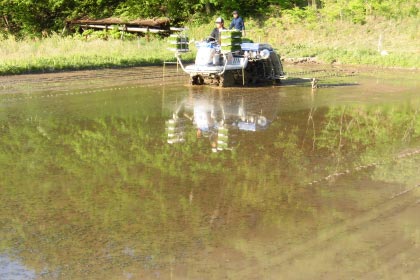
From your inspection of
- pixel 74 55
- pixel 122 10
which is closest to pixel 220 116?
pixel 74 55

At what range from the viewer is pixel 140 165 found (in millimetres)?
9977

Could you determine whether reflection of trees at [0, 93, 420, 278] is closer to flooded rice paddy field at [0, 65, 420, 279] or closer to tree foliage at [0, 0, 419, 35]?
flooded rice paddy field at [0, 65, 420, 279]

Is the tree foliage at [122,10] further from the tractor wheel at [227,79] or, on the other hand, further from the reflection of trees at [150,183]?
the reflection of trees at [150,183]

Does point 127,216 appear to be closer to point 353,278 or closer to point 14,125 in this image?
point 353,278

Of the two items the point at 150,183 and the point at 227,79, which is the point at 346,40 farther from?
the point at 150,183

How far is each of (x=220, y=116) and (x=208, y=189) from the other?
19.5 ft

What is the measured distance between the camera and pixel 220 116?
14547 millimetres

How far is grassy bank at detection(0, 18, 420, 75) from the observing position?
2572 cm

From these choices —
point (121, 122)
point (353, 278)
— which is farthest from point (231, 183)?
point (121, 122)

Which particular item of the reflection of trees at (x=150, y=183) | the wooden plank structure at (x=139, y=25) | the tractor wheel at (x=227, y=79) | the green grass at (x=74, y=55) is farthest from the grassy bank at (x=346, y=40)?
the reflection of trees at (x=150, y=183)

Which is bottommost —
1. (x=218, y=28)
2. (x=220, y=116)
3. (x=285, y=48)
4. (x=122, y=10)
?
(x=285, y=48)

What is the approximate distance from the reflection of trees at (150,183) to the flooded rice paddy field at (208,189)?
25 millimetres

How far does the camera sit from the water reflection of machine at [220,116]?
1228cm

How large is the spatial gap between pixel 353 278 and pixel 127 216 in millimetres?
2762
